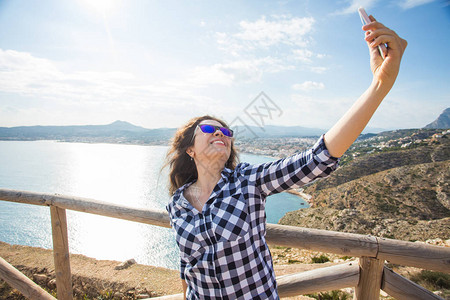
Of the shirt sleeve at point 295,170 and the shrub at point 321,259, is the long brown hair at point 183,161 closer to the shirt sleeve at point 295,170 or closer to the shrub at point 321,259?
the shirt sleeve at point 295,170

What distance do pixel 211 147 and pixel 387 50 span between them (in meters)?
0.95

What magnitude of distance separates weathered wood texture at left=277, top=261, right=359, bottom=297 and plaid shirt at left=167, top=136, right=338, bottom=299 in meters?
0.59

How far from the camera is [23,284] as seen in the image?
222cm

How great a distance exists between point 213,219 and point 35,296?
2182mm

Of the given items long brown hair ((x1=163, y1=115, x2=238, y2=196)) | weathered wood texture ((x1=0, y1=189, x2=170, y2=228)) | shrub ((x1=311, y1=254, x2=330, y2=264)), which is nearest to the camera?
long brown hair ((x1=163, y1=115, x2=238, y2=196))

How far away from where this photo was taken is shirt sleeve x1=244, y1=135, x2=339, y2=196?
986 mm

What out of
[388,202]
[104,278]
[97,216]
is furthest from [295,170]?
[97,216]

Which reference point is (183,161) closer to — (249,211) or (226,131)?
(226,131)

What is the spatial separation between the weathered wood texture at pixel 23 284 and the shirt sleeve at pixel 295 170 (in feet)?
7.58

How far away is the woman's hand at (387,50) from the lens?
2.88 feet

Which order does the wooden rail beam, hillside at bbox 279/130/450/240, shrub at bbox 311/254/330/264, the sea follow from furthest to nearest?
the sea < hillside at bbox 279/130/450/240 < shrub at bbox 311/254/330/264 < the wooden rail beam

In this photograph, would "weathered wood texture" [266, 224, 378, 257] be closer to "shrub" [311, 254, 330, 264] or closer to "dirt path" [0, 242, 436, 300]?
"dirt path" [0, 242, 436, 300]

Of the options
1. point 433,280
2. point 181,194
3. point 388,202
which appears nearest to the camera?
point 181,194

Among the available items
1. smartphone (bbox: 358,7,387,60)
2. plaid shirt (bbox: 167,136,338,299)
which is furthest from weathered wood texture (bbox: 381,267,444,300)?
smartphone (bbox: 358,7,387,60)
